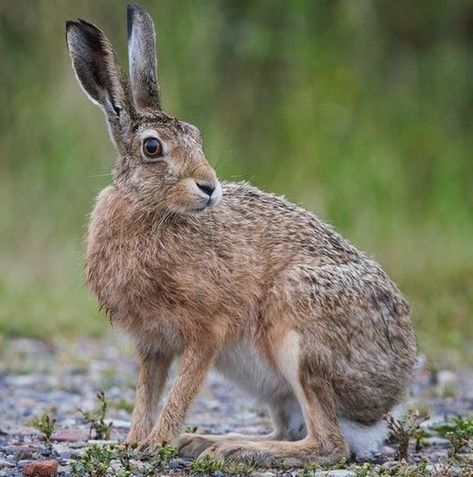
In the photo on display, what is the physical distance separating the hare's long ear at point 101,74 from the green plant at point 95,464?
177 centimetres

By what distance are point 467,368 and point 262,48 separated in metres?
5.09

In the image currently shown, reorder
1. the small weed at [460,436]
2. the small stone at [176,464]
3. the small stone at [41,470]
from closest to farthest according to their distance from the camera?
1. the small stone at [41,470]
2. the small stone at [176,464]
3. the small weed at [460,436]

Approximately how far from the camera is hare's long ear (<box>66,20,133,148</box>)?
6.26 meters

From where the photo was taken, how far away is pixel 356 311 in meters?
6.09

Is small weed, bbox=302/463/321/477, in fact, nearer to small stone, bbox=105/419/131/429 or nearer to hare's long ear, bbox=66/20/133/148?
small stone, bbox=105/419/131/429

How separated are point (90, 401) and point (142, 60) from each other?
2228 mm

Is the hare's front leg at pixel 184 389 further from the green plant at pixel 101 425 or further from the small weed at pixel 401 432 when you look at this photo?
the small weed at pixel 401 432

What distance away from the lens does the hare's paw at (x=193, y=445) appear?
6062 mm

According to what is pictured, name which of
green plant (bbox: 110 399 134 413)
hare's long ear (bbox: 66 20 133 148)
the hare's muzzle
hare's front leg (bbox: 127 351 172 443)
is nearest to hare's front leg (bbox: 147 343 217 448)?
hare's front leg (bbox: 127 351 172 443)

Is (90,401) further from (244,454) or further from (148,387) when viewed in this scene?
(244,454)

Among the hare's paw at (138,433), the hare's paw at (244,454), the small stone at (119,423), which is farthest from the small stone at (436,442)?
the small stone at (119,423)

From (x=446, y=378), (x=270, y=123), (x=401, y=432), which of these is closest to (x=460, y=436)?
(x=401, y=432)

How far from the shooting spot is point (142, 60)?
655 centimetres

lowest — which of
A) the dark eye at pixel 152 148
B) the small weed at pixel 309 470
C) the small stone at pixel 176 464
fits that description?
the small stone at pixel 176 464
